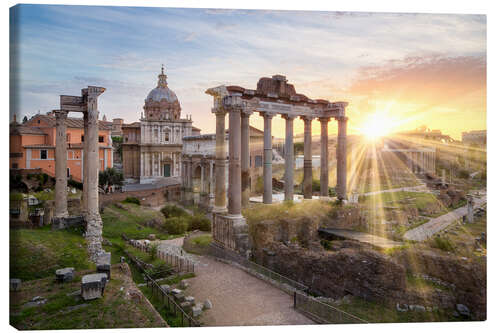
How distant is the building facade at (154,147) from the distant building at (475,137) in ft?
122

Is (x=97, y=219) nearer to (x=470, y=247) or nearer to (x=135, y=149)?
(x=470, y=247)

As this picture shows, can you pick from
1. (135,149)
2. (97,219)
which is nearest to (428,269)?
(97,219)

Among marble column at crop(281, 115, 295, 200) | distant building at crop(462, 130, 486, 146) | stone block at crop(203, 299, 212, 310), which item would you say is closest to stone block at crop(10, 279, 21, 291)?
stone block at crop(203, 299, 212, 310)

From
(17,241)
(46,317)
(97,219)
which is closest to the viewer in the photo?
(46,317)

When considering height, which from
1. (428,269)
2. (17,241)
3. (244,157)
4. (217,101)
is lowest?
(428,269)

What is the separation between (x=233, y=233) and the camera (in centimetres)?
1200

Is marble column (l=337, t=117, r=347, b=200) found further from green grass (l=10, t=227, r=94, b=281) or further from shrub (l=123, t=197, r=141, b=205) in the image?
shrub (l=123, t=197, r=141, b=205)

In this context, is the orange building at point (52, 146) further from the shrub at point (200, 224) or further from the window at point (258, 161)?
the window at point (258, 161)

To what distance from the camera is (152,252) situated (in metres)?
12.9

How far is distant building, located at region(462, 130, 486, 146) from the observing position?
9195mm

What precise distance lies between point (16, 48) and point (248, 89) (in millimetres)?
8178

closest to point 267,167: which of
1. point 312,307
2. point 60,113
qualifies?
point 312,307

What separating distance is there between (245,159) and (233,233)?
384 centimetres

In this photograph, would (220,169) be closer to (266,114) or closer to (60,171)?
(266,114)
